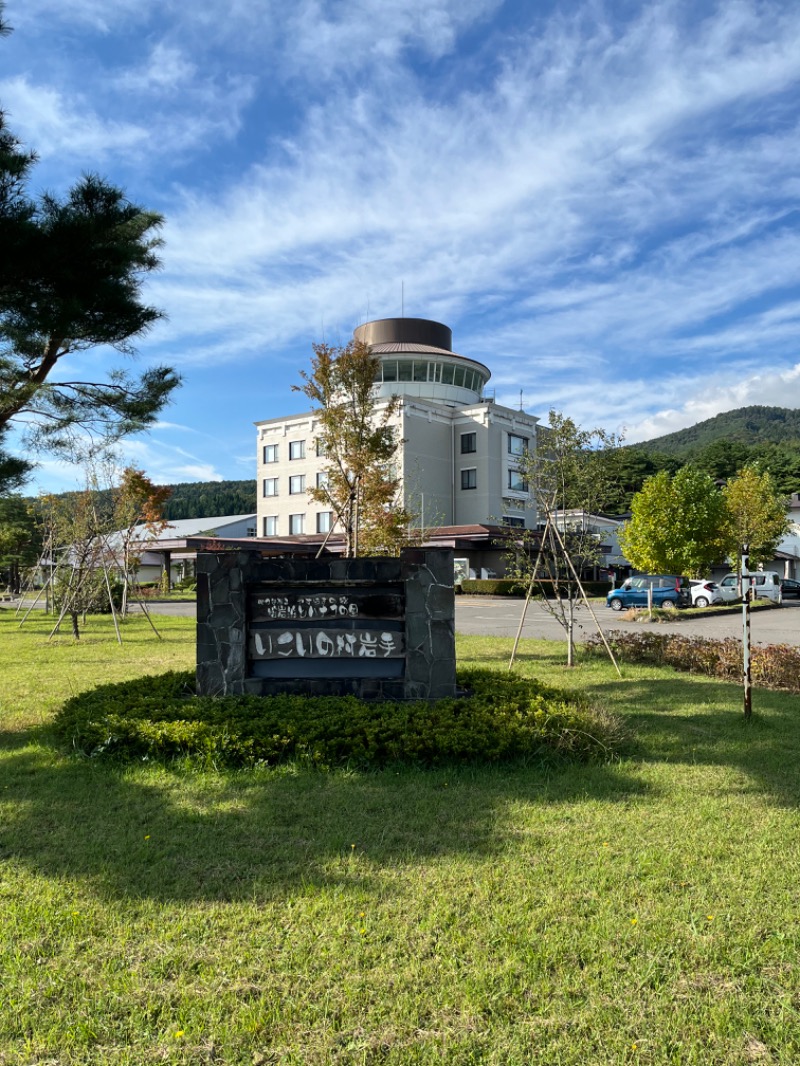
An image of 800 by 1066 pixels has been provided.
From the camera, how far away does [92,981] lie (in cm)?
293

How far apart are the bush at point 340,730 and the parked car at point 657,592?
22808 mm

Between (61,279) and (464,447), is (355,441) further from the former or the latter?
(464,447)

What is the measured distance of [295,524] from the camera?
51.3m

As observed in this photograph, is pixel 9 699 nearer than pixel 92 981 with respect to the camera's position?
No

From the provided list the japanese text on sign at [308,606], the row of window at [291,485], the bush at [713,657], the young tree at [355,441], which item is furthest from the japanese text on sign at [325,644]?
the row of window at [291,485]

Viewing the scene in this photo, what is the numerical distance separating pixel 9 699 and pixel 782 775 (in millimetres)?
8349

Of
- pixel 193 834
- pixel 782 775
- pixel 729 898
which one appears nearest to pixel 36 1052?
pixel 193 834

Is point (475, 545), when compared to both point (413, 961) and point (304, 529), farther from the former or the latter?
point (413, 961)

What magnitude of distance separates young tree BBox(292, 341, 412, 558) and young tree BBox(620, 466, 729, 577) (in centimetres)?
2188

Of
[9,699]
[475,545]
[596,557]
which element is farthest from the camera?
[475,545]

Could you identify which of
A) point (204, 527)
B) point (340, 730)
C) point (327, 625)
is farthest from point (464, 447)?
point (340, 730)

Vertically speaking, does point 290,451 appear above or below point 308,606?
above

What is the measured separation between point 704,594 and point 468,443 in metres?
21.9

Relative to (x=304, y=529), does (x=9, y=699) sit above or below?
below
